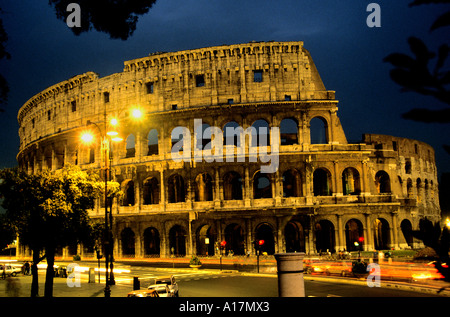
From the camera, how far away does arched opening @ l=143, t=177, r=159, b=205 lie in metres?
41.7

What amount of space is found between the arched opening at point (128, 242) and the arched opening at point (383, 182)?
25256 mm

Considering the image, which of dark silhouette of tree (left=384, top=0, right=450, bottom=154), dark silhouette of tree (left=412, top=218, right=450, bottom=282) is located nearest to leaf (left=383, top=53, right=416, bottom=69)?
dark silhouette of tree (left=384, top=0, right=450, bottom=154)

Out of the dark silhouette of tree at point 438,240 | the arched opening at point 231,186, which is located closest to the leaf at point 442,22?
the dark silhouette of tree at point 438,240

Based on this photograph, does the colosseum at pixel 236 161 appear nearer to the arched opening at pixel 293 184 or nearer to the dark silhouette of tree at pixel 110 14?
the arched opening at pixel 293 184

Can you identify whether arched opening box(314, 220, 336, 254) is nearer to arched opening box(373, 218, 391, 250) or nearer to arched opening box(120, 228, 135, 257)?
arched opening box(373, 218, 391, 250)

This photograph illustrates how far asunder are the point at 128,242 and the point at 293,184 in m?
17.6

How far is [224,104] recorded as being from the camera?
3812 cm

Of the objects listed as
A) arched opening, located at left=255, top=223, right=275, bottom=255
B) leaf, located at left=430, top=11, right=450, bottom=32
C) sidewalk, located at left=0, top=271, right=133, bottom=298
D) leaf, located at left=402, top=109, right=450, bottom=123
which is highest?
leaf, located at left=430, top=11, right=450, bottom=32

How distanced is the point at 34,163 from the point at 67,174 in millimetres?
34257

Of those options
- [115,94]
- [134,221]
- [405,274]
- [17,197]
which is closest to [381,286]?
[405,274]

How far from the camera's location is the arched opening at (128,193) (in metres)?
41.5

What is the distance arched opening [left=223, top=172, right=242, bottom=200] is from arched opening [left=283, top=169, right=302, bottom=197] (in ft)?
15.3

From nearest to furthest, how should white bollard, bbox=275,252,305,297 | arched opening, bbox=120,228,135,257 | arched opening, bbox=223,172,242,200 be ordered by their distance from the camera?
white bollard, bbox=275,252,305,297
arched opening, bbox=223,172,242,200
arched opening, bbox=120,228,135,257

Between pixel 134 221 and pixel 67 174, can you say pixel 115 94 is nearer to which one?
pixel 134 221
